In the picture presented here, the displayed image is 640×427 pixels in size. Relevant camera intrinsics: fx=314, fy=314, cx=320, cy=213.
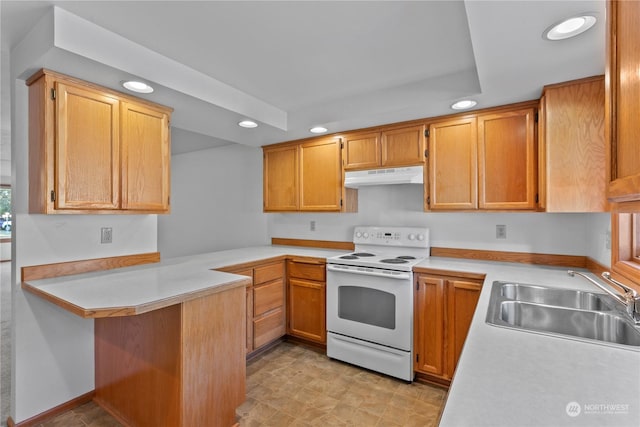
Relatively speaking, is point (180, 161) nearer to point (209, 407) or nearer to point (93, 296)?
A: point (93, 296)

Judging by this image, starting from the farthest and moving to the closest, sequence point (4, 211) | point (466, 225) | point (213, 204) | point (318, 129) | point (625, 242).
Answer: point (4, 211) < point (213, 204) < point (318, 129) < point (466, 225) < point (625, 242)

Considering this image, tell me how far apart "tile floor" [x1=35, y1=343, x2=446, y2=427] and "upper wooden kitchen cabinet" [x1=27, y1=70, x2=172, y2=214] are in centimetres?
146

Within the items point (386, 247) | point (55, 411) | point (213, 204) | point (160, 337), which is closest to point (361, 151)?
point (386, 247)

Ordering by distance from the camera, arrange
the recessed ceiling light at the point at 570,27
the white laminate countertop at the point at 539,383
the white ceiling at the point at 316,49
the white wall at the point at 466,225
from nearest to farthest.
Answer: the white laminate countertop at the point at 539,383, the recessed ceiling light at the point at 570,27, the white ceiling at the point at 316,49, the white wall at the point at 466,225

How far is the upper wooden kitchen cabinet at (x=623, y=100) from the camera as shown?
2.43 ft

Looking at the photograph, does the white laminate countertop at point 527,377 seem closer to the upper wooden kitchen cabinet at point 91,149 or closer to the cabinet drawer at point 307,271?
the upper wooden kitchen cabinet at point 91,149

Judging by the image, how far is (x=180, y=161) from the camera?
5.00 metres

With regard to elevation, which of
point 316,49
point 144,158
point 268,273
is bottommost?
point 268,273

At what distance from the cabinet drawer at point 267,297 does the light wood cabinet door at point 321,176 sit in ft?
2.89

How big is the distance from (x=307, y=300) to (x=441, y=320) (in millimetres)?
1257

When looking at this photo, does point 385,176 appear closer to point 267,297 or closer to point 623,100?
point 267,297

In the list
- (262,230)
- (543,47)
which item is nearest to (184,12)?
(543,47)

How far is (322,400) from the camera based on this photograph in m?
2.27

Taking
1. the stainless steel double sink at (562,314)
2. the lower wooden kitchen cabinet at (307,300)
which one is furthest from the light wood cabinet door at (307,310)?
the stainless steel double sink at (562,314)
